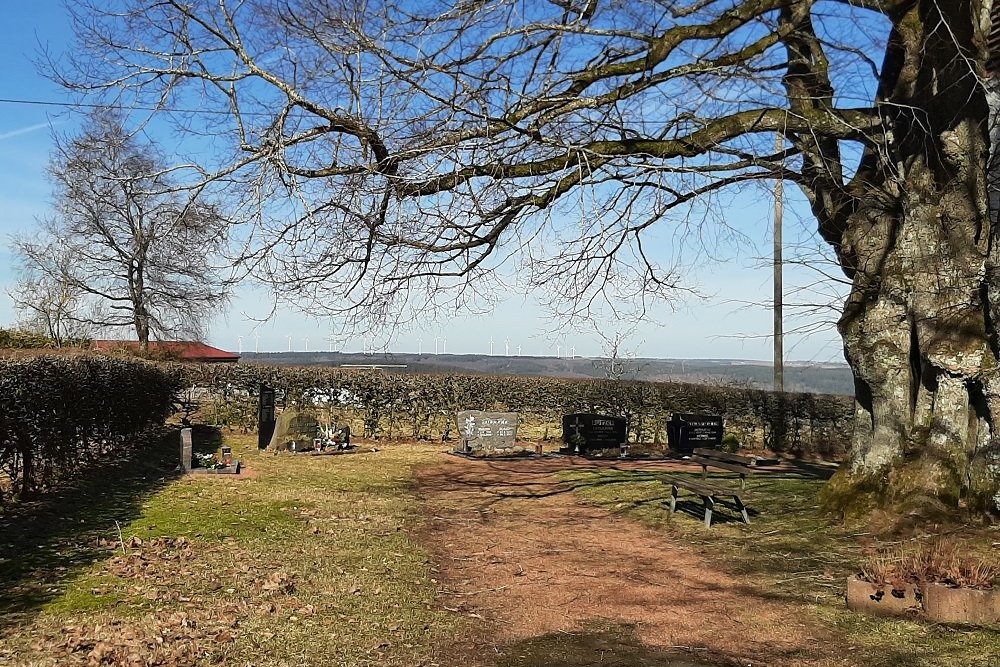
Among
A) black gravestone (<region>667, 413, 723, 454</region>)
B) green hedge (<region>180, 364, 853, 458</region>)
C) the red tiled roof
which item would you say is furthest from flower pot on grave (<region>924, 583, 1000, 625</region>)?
the red tiled roof

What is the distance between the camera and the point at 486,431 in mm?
19656

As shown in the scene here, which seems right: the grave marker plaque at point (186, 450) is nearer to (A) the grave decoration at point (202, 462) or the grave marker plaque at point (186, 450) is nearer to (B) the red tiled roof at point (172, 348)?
(A) the grave decoration at point (202, 462)

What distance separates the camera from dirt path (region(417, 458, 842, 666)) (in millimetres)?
5555

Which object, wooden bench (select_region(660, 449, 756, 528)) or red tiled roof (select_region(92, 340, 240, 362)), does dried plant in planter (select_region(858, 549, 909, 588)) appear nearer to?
wooden bench (select_region(660, 449, 756, 528))

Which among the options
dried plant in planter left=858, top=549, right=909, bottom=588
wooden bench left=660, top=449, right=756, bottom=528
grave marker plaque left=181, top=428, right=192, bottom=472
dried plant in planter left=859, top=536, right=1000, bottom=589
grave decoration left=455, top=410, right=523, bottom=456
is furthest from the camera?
grave decoration left=455, top=410, right=523, bottom=456

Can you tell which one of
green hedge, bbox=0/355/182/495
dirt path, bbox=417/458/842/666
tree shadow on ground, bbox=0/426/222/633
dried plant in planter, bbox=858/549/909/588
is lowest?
dirt path, bbox=417/458/842/666

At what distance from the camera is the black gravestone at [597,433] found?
65.0 ft

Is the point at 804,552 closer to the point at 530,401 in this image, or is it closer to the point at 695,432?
the point at 695,432

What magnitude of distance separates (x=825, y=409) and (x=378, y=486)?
13.1 meters

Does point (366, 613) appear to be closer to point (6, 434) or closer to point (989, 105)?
point (6, 434)

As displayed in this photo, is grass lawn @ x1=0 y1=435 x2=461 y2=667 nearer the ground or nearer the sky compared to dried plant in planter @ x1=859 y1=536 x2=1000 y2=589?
nearer the ground

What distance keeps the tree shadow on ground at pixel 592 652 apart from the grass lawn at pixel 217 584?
583 mm

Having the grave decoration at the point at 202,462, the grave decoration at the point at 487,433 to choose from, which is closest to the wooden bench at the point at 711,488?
the grave decoration at the point at 487,433

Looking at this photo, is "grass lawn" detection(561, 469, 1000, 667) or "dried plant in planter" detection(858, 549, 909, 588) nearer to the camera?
"grass lawn" detection(561, 469, 1000, 667)
